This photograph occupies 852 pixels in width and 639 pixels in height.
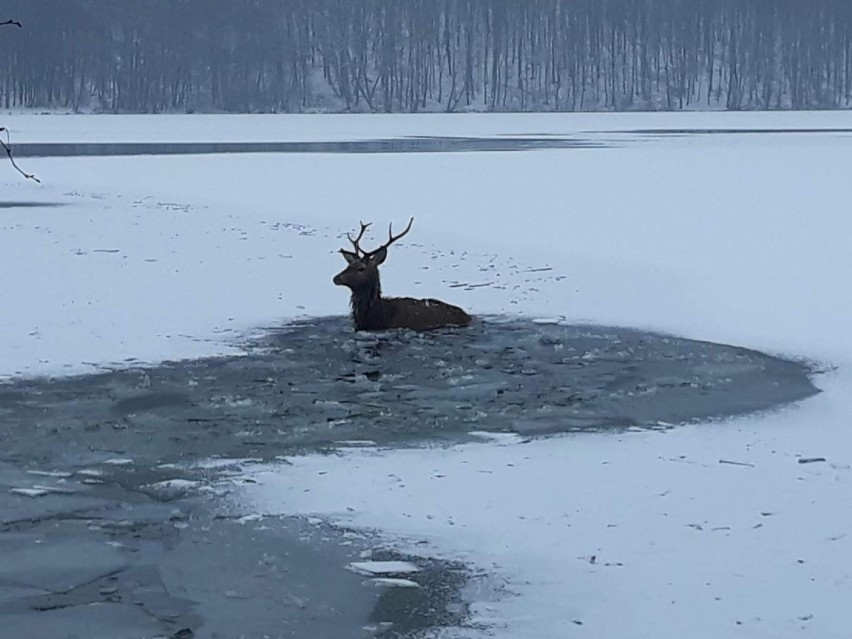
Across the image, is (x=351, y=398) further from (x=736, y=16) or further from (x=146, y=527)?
(x=736, y=16)

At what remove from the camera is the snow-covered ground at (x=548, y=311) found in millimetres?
5359

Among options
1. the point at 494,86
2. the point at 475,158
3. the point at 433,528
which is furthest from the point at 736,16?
the point at 433,528

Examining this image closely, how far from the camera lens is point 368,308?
11.0 m

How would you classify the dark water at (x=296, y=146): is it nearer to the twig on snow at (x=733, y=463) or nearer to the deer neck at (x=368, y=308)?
the deer neck at (x=368, y=308)

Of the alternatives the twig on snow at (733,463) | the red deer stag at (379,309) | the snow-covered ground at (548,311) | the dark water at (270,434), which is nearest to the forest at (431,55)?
the snow-covered ground at (548,311)

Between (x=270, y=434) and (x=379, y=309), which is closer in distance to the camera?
(x=270, y=434)

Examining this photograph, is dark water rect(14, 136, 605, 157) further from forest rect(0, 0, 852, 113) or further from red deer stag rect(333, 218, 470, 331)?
forest rect(0, 0, 852, 113)

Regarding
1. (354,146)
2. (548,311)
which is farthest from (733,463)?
(354,146)

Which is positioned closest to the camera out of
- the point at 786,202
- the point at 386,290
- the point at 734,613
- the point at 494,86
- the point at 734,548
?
the point at 734,613

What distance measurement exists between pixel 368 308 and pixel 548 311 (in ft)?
5.45

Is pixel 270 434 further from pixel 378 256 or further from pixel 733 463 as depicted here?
pixel 378 256

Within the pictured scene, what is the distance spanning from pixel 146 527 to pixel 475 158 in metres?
28.6

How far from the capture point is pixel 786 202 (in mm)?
21672

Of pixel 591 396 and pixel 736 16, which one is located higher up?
pixel 736 16
